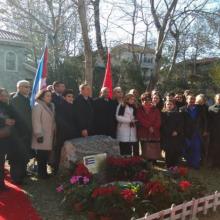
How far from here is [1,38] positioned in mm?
26516

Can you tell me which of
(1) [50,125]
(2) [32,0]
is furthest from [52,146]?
(2) [32,0]

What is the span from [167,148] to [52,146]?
8.52ft

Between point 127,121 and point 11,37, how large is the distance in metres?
20.8

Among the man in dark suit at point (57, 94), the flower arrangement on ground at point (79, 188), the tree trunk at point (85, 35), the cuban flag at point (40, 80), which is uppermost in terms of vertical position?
the tree trunk at point (85, 35)

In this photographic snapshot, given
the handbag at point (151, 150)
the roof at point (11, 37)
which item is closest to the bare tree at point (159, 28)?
the handbag at point (151, 150)

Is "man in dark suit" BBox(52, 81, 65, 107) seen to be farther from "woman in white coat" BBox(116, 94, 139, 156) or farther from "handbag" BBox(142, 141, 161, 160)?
"handbag" BBox(142, 141, 161, 160)

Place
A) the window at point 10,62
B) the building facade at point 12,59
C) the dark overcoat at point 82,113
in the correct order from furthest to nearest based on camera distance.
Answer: the window at point 10,62
the building facade at point 12,59
the dark overcoat at point 82,113

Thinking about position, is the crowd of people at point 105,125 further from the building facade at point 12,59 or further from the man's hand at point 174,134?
the building facade at point 12,59

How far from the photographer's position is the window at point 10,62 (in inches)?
1086

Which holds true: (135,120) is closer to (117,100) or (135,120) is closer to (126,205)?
(117,100)

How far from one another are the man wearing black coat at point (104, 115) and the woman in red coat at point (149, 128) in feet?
1.93

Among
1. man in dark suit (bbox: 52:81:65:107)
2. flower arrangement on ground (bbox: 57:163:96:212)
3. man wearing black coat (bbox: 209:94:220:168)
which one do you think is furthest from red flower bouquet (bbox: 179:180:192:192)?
man wearing black coat (bbox: 209:94:220:168)

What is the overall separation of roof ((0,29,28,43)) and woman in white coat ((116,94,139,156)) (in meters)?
19.9

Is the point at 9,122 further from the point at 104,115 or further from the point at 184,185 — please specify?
the point at 184,185
